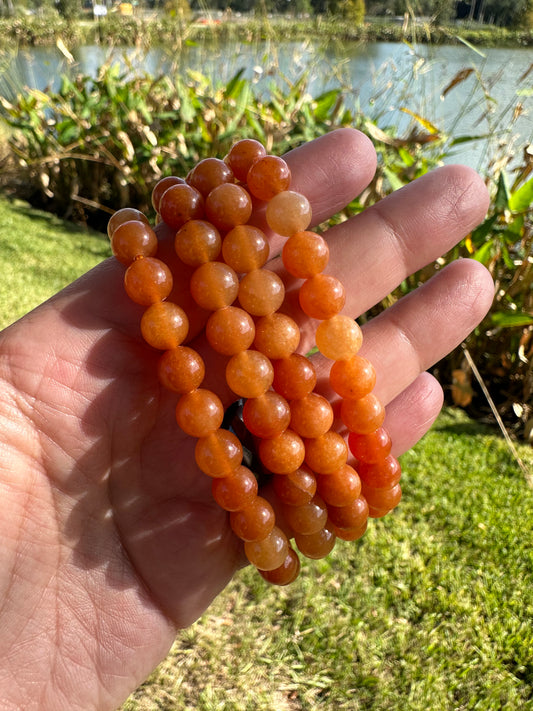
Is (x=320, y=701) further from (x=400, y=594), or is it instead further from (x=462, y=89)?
(x=462, y=89)

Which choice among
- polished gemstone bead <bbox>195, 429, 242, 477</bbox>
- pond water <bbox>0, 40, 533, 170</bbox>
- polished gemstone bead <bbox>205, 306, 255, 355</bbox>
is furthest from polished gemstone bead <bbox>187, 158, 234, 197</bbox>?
pond water <bbox>0, 40, 533, 170</bbox>

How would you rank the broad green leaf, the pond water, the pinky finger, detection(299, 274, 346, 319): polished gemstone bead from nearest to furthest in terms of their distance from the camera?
detection(299, 274, 346, 319): polished gemstone bead < the pinky finger < the broad green leaf < the pond water

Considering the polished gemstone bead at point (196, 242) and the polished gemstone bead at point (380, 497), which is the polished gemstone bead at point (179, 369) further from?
the polished gemstone bead at point (380, 497)

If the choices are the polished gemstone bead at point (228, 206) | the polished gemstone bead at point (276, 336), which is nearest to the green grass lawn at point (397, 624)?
the polished gemstone bead at point (276, 336)

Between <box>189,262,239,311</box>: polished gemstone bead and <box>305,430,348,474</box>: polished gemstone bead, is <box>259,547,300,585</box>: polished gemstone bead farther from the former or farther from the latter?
<box>189,262,239,311</box>: polished gemstone bead

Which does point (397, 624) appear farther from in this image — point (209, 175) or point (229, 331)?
point (209, 175)
